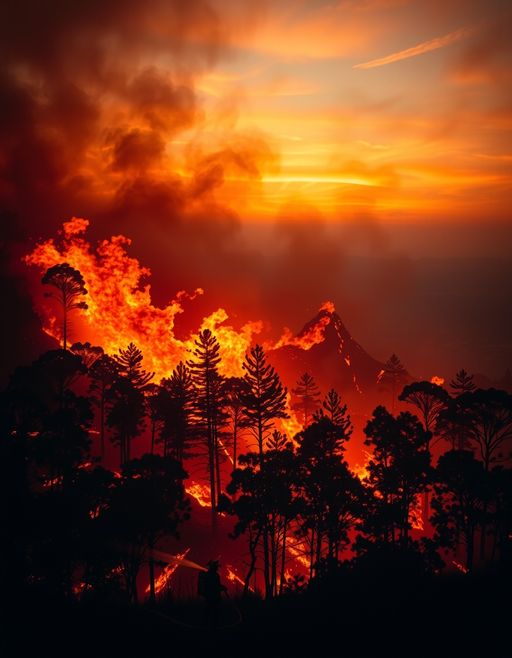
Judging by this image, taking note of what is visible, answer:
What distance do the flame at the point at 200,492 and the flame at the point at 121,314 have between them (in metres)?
19.6

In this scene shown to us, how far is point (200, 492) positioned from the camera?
54.4 metres

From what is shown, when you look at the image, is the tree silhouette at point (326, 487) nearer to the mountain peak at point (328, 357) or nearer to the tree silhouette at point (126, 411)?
the tree silhouette at point (126, 411)

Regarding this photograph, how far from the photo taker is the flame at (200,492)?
53147mm

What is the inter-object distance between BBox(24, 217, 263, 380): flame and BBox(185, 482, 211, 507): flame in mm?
19585

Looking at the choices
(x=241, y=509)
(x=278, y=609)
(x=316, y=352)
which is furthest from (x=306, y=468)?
(x=316, y=352)

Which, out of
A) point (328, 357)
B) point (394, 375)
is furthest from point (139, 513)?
point (328, 357)

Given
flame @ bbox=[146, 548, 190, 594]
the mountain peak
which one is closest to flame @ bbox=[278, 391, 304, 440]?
the mountain peak

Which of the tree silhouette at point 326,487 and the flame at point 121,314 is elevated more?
the flame at point 121,314

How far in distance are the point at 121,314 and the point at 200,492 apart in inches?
1190

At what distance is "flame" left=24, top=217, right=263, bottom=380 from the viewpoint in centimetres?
7250

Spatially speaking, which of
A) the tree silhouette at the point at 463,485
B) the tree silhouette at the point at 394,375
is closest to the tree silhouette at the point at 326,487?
the tree silhouette at the point at 463,485

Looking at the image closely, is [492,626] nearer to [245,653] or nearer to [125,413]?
[245,653]

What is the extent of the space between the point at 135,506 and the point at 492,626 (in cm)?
1731

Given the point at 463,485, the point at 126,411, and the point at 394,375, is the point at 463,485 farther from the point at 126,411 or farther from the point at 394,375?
the point at 394,375
